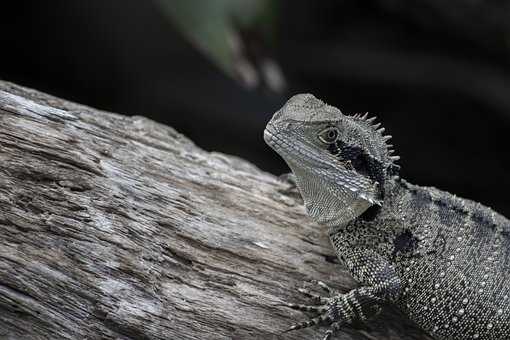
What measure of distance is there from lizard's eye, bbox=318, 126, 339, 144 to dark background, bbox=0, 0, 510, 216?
5115mm

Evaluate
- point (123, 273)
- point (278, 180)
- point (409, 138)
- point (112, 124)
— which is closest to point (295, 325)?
point (123, 273)

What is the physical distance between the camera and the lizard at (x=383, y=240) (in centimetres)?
495

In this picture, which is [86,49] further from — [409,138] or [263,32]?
[409,138]

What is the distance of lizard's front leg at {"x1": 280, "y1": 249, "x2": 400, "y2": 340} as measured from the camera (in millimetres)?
4848

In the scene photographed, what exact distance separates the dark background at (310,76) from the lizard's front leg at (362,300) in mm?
5451

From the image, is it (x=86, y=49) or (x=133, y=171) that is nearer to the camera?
(x=133, y=171)

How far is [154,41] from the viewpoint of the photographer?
35.2 ft

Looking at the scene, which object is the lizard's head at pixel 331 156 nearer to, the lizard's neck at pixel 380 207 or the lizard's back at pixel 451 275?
the lizard's neck at pixel 380 207

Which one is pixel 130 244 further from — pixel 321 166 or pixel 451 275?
pixel 451 275

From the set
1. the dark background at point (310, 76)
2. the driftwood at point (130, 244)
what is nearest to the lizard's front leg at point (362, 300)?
the driftwood at point (130, 244)

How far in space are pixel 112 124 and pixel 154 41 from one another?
538 centimetres

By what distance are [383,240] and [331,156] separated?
31.8 inches

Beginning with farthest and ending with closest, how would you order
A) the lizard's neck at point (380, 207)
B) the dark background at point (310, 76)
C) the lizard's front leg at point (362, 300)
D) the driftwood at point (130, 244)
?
the dark background at point (310, 76) < the lizard's neck at point (380, 207) < the lizard's front leg at point (362, 300) < the driftwood at point (130, 244)

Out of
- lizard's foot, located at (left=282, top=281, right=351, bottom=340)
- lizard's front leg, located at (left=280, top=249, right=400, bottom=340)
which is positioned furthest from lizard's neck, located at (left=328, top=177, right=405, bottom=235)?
lizard's foot, located at (left=282, top=281, right=351, bottom=340)
